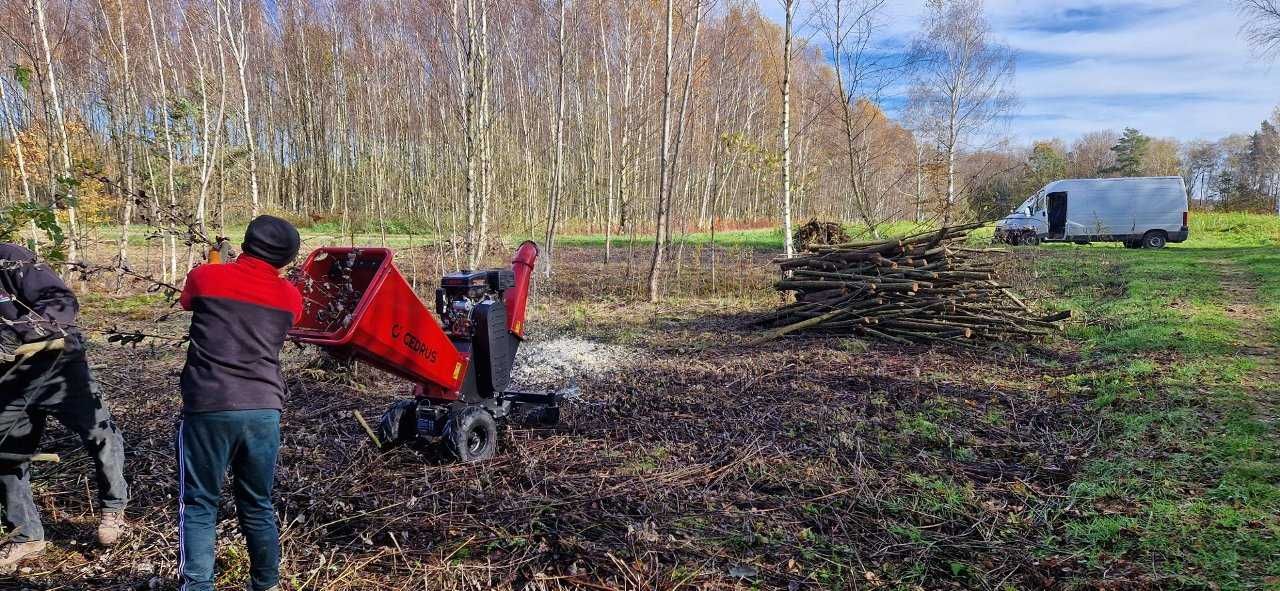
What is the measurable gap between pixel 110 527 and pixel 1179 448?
20.0ft

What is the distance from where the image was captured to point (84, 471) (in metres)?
4.16

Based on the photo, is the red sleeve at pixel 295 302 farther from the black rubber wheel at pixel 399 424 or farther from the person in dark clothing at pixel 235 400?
the black rubber wheel at pixel 399 424

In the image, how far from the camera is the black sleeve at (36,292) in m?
3.28

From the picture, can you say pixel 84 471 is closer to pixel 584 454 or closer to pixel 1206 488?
pixel 584 454

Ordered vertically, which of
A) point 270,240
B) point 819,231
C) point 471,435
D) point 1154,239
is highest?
point 819,231

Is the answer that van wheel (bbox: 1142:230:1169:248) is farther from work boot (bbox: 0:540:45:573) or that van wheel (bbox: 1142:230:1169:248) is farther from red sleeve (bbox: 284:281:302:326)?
work boot (bbox: 0:540:45:573)

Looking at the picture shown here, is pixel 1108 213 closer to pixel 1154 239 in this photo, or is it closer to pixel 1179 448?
pixel 1154 239

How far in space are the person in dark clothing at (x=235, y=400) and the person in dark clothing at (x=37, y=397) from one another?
1.09 meters

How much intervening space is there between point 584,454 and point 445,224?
15.4 meters

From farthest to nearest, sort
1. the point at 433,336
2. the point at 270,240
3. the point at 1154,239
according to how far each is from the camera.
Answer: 1. the point at 1154,239
2. the point at 433,336
3. the point at 270,240

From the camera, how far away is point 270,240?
2.70 m

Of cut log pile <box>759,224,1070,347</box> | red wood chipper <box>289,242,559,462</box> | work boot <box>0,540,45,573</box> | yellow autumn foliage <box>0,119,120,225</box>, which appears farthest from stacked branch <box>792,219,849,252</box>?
yellow autumn foliage <box>0,119,120,225</box>

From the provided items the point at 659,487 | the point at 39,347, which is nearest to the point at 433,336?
the point at 659,487

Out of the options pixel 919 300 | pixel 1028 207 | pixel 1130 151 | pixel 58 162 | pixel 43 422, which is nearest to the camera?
pixel 43 422
